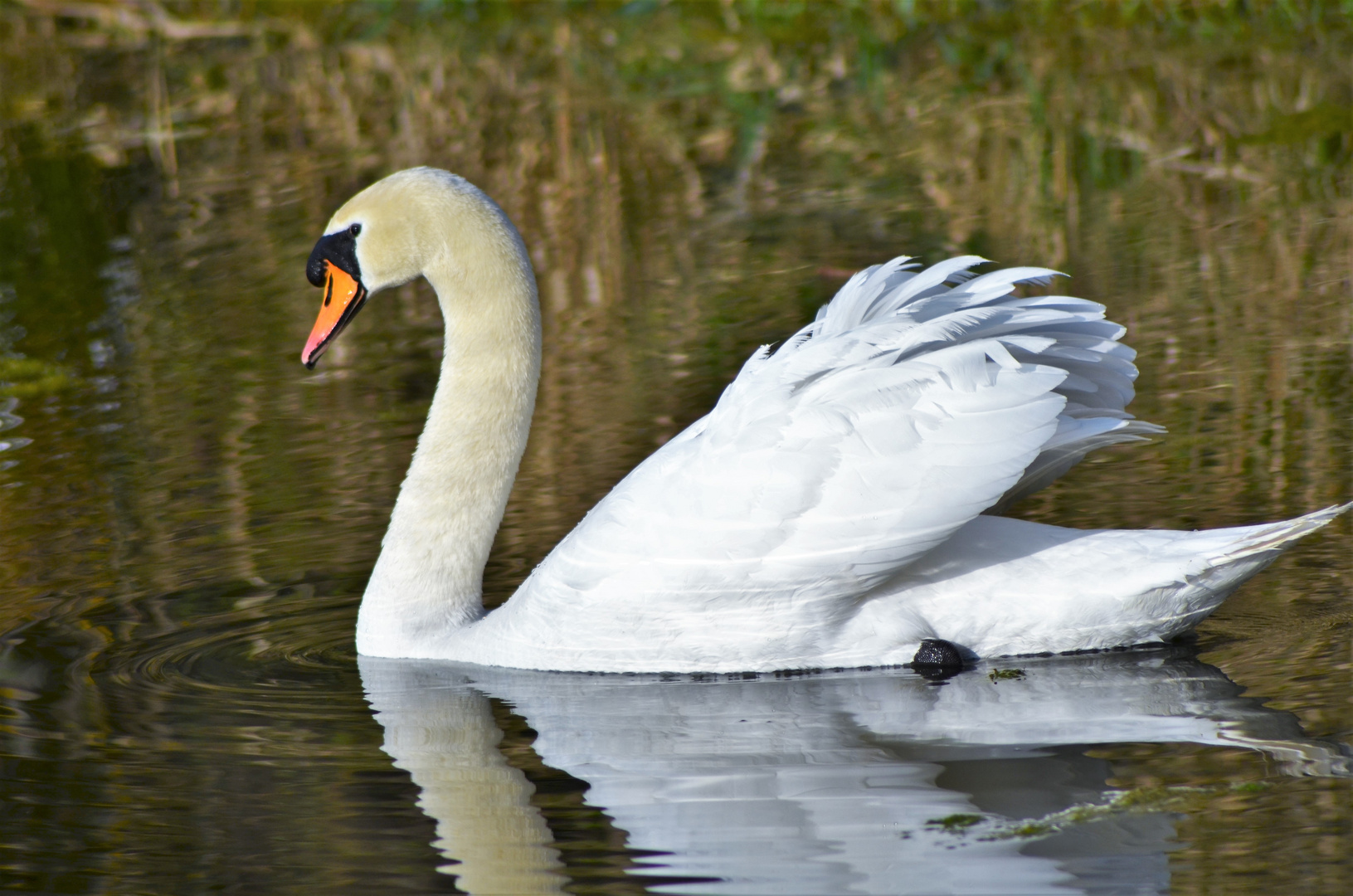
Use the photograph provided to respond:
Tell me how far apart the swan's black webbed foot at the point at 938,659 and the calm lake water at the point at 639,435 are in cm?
5

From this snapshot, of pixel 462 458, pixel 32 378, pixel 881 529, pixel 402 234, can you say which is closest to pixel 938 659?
pixel 881 529

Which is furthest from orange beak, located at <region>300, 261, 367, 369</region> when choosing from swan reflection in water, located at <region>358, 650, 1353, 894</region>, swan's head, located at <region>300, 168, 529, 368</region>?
swan reflection in water, located at <region>358, 650, 1353, 894</region>

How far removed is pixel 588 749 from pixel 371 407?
142 inches

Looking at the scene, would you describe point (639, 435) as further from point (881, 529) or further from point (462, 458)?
point (881, 529)

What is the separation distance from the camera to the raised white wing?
4.29m

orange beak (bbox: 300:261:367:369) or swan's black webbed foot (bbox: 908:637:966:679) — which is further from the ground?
orange beak (bbox: 300:261:367:369)

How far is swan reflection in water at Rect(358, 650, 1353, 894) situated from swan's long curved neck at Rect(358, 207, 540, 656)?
177 mm

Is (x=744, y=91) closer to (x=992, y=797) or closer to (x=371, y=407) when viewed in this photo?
(x=371, y=407)

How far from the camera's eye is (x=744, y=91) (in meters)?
13.8

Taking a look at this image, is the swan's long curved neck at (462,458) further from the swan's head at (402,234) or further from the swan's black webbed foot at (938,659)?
the swan's black webbed foot at (938,659)

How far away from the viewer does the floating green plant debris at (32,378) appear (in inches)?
318

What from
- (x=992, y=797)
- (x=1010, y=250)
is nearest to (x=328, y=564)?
(x=992, y=797)

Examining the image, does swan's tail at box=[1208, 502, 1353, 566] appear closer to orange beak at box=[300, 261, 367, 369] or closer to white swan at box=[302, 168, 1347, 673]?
white swan at box=[302, 168, 1347, 673]

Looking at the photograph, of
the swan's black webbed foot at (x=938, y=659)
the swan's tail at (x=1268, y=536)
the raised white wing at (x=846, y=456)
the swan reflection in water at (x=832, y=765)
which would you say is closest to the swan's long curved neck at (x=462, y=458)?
the swan reflection in water at (x=832, y=765)
